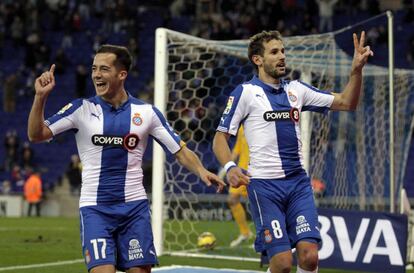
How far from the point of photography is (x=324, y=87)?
14.5m

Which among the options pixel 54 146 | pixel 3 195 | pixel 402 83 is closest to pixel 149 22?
pixel 54 146

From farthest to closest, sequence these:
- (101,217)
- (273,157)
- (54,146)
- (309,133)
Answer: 1. (54,146)
2. (309,133)
3. (273,157)
4. (101,217)

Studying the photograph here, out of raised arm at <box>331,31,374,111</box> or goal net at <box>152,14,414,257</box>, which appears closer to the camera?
raised arm at <box>331,31,374,111</box>

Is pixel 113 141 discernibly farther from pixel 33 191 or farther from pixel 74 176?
pixel 74 176

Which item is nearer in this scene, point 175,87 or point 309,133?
point 309,133

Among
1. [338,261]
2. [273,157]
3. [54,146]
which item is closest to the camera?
[273,157]

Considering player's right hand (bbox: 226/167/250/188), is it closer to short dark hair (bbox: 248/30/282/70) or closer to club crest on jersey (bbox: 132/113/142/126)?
club crest on jersey (bbox: 132/113/142/126)

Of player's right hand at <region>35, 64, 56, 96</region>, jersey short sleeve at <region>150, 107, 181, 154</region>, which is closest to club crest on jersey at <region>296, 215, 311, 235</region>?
jersey short sleeve at <region>150, 107, 181, 154</region>

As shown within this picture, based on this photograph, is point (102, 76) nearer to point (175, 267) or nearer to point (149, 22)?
point (175, 267)

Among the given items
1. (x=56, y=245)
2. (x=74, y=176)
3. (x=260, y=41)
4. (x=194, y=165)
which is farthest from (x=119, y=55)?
(x=74, y=176)

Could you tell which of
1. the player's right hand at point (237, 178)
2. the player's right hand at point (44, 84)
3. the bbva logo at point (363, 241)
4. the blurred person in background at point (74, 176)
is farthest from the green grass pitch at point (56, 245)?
the player's right hand at point (44, 84)

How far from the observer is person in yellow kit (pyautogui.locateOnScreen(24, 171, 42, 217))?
2731 cm

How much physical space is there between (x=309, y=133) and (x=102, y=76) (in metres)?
7.29

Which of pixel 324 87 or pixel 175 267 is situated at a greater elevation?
pixel 324 87
